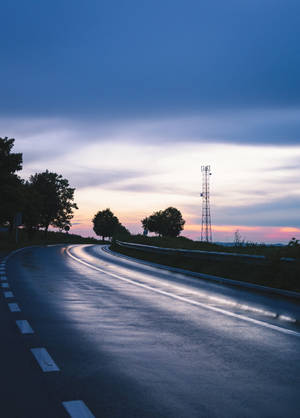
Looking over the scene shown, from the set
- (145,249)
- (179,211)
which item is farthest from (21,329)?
(179,211)

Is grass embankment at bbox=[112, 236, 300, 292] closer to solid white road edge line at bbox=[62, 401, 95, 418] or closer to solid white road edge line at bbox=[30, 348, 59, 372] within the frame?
solid white road edge line at bbox=[30, 348, 59, 372]

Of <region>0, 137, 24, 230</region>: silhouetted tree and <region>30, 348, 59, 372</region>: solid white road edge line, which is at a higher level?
<region>0, 137, 24, 230</region>: silhouetted tree

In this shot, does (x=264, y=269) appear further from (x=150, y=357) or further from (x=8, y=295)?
(x=150, y=357)

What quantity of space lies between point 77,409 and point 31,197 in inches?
3212

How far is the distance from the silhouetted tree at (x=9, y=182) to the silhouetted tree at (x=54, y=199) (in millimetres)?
48249

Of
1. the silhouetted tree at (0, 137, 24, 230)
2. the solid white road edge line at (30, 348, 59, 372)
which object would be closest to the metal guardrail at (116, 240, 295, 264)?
the solid white road edge line at (30, 348, 59, 372)

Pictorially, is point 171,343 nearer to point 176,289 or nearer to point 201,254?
point 176,289

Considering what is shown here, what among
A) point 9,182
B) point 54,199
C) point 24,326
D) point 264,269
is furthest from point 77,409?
point 54,199

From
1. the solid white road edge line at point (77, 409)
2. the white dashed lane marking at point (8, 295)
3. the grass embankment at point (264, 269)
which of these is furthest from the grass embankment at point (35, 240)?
the solid white road edge line at point (77, 409)

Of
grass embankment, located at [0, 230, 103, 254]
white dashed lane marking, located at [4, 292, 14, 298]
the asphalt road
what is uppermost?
grass embankment, located at [0, 230, 103, 254]

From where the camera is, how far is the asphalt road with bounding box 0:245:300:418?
4.78 m

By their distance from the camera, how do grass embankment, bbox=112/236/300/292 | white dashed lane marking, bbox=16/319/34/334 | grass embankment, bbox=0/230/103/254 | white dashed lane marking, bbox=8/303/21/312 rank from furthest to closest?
grass embankment, bbox=0/230/103/254, grass embankment, bbox=112/236/300/292, white dashed lane marking, bbox=8/303/21/312, white dashed lane marking, bbox=16/319/34/334

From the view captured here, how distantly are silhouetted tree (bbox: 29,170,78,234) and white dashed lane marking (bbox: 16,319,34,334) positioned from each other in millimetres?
97966

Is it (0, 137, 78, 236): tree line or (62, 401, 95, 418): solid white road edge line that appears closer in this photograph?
(62, 401, 95, 418): solid white road edge line
